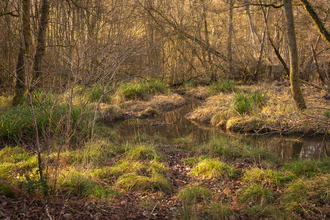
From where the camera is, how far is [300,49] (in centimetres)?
1501

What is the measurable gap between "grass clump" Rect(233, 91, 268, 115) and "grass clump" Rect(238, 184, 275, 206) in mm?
5655

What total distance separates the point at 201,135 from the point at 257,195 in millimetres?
4485

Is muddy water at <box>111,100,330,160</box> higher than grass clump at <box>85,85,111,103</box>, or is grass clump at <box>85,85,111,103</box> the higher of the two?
grass clump at <box>85,85,111,103</box>

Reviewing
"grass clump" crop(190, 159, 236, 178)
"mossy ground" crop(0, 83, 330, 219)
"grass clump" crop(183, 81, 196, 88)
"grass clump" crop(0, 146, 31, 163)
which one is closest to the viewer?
"mossy ground" crop(0, 83, 330, 219)

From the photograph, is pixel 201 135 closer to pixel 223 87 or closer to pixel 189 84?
pixel 223 87

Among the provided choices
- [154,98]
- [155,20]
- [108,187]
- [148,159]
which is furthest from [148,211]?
[155,20]

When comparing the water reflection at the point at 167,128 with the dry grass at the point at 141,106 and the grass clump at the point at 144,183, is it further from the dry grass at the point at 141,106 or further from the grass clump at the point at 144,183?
the grass clump at the point at 144,183

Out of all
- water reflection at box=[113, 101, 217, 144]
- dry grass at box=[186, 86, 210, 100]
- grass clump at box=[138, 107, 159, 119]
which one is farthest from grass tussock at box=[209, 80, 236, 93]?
grass clump at box=[138, 107, 159, 119]

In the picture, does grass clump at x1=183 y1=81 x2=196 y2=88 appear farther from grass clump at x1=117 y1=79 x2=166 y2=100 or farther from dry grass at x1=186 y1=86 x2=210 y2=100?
grass clump at x1=117 y1=79 x2=166 y2=100

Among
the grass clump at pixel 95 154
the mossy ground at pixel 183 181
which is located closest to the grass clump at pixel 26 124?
the grass clump at pixel 95 154

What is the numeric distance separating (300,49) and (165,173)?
42.9 feet

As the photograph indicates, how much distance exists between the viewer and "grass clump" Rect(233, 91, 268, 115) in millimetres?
9727

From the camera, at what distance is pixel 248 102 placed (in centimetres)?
991

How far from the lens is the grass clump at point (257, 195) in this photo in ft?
13.4
